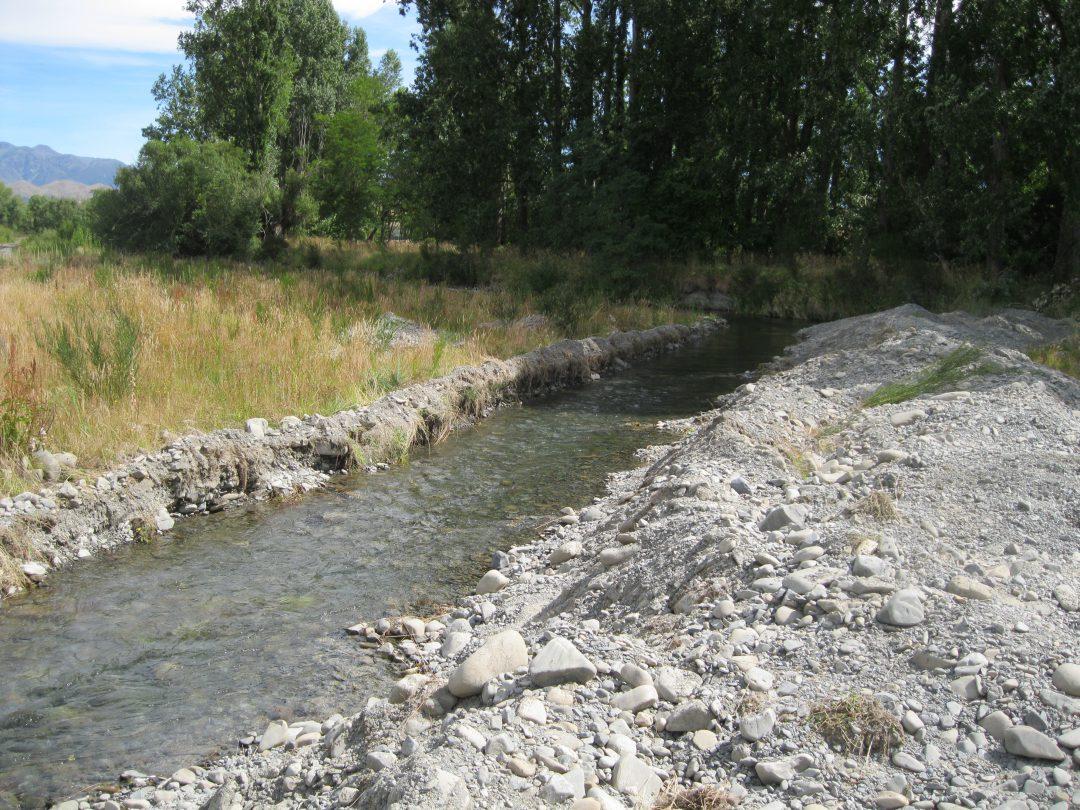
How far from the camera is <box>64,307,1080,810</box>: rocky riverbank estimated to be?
9.86ft

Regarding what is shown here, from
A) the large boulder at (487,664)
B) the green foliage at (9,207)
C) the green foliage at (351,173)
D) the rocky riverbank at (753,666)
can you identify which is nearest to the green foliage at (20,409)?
the rocky riverbank at (753,666)

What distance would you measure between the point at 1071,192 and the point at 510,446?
55.4 ft

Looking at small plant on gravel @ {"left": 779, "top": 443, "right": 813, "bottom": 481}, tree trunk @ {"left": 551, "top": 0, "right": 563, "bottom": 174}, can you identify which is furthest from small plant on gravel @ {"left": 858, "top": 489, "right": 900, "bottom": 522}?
tree trunk @ {"left": 551, "top": 0, "right": 563, "bottom": 174}

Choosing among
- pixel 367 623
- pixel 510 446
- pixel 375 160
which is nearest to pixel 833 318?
pixel 510 446

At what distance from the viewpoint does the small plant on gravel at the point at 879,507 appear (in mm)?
4980

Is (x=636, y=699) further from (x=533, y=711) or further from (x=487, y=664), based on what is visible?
(x=487, y=664)

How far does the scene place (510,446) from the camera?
10141 mm

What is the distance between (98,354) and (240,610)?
14.3 ft

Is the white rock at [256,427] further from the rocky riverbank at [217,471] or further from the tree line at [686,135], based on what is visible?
the tree line at [686,135]

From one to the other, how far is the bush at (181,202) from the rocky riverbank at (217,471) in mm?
17167

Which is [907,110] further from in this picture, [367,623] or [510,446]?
[367,623]

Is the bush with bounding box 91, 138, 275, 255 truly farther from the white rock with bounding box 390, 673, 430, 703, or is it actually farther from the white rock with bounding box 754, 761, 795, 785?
the white rock with bounding box 754, 761, 795, 785

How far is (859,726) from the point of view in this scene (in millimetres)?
3152

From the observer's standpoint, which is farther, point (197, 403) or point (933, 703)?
point (197, 403)
